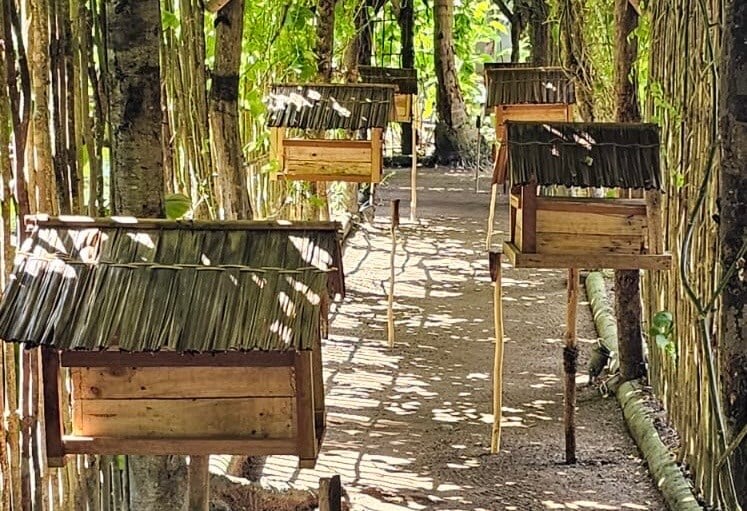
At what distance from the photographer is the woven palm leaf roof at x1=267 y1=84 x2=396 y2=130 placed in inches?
223

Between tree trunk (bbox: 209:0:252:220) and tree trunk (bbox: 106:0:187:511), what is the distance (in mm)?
1631

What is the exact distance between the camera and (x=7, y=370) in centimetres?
247

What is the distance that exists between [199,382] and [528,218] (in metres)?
1.93

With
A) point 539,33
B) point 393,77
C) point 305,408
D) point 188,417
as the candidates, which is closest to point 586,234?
point 305,408

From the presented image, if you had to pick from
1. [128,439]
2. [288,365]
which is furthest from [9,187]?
[288,365]

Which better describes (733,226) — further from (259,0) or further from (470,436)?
(259,0)

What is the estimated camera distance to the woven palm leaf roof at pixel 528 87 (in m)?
7.79

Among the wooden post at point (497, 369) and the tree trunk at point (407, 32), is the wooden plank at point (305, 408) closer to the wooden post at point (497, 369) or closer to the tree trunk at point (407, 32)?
the wooden post at point (497, 369)

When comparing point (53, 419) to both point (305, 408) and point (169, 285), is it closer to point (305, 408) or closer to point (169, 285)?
point (169, 285)

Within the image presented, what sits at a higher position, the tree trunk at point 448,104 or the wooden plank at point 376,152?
the tree trunk at point 448,104

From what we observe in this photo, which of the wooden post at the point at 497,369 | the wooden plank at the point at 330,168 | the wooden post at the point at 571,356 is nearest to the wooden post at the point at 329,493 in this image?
the wooden post at the point at 497,369

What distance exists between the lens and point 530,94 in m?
7.89

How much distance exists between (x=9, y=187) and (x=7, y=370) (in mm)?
435

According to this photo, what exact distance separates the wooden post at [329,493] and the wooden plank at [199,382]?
55 cm
